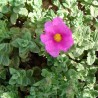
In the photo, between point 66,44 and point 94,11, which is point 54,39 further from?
point 94,11

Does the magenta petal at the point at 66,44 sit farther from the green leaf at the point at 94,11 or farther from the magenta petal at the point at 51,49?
the green leaf at the point at 94,11

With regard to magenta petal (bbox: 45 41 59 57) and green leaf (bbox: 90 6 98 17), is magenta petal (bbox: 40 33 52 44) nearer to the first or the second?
magenta petal (bbox: 45 41 59 57)

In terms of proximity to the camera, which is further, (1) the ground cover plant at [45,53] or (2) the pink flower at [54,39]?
(1) the ground cover plant at [45,53]

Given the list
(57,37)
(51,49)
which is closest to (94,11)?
(57,37)

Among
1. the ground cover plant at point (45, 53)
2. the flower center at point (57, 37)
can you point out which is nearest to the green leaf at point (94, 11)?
the ground cover plant at point (45, 53)

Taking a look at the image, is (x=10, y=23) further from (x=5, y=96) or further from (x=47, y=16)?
(x=5, y=96)

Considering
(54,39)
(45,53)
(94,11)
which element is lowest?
(45,53)

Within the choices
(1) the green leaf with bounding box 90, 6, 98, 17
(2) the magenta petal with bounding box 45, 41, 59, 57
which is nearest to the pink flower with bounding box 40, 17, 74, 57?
(2) the magenta petal with bounding box 45, 41, 59, 57

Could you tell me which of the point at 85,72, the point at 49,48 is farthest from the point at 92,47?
the point at 49,48

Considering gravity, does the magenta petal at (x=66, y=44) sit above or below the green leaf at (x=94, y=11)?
below
